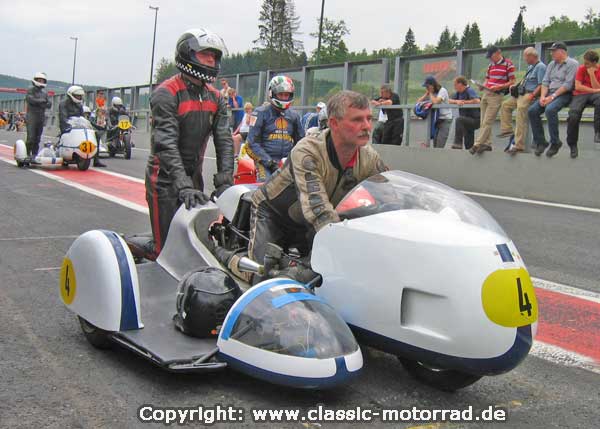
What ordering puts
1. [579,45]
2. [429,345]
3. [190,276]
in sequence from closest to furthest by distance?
1. [429,345]
2. [190,276]
3. [579,45]

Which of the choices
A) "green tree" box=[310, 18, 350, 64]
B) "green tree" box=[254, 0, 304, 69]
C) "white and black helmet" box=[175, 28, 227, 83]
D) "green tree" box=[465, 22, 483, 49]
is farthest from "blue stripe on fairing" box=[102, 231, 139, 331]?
"green tree" box=[465, 22, 483, 49]

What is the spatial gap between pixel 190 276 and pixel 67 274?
0.87 m

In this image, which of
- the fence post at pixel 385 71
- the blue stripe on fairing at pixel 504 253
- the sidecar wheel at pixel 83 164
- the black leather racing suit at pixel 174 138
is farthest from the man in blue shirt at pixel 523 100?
the blue stripe on fairing at pixel 504 253

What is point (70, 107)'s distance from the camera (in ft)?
53.7

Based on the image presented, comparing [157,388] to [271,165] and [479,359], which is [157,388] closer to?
[479,359]

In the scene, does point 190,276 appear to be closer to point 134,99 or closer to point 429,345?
point 429,345

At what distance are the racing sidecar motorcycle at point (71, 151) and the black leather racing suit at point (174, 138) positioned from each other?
10858 millimetres

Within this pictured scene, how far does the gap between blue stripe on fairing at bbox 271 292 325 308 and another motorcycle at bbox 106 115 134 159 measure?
17.7 metres

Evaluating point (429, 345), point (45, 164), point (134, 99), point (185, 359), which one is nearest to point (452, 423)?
point (429, 345)

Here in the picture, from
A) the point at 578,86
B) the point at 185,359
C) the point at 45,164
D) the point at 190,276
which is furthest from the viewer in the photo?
the point at 45,164

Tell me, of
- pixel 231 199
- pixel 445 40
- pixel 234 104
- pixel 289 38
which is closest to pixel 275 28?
pixel 289 38

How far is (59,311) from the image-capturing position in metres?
5.02

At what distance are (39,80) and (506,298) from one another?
582 inches

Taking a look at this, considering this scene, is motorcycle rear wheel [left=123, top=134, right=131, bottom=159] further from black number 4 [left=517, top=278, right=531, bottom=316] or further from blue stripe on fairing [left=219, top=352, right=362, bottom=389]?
black number 4 [left=517, top=278, right=531, bottom=316]
